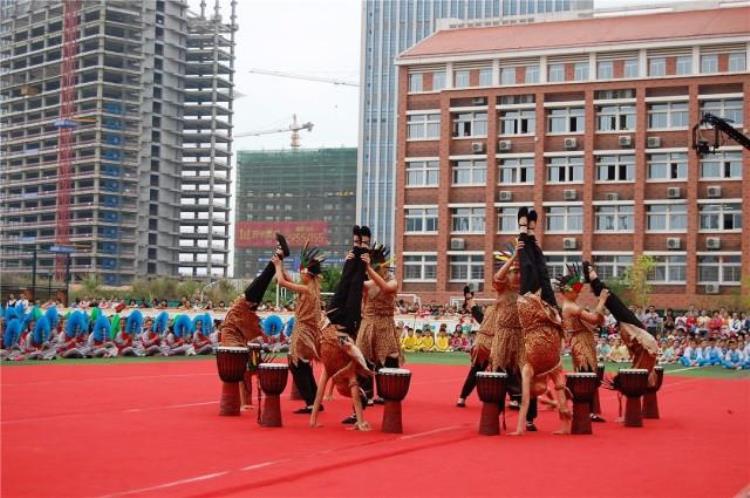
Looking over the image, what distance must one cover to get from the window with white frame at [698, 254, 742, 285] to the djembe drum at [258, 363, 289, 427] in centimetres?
4218

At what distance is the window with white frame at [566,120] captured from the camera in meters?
51.6

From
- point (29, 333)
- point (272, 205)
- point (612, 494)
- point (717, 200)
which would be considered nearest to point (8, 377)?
point (29, 333)

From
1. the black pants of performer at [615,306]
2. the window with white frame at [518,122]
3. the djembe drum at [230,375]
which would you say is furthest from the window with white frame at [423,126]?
the djembe drum at [230,375]

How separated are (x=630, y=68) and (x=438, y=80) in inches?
399

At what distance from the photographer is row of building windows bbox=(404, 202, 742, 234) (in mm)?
49047

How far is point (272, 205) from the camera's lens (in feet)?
406

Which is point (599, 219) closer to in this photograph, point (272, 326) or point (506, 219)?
point (506, 219)

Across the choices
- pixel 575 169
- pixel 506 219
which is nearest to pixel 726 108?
pixel 575 169

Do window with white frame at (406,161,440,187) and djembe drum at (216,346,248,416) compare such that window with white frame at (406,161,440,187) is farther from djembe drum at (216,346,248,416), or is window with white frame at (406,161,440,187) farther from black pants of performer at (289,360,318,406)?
djembe drum at (216,346,248,416)

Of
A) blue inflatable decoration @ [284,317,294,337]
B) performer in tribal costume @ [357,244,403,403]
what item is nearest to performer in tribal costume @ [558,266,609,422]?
performer in tribal costume @ [357,244,403,403]

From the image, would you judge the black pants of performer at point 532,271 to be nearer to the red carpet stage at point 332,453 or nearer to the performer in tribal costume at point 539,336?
the performer in tribal costume at point 539,336

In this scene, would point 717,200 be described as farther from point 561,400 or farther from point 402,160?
point 561,400

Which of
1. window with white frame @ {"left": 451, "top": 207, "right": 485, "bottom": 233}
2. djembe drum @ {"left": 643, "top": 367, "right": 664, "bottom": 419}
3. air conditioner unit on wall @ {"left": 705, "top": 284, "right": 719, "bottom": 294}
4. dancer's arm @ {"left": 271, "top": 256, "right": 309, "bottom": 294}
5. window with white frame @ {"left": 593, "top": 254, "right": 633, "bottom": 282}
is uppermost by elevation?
window with white frame @ {"left": 451, "top": 207, "right": 485, "bottom": 233}

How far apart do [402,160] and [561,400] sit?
148 ft
